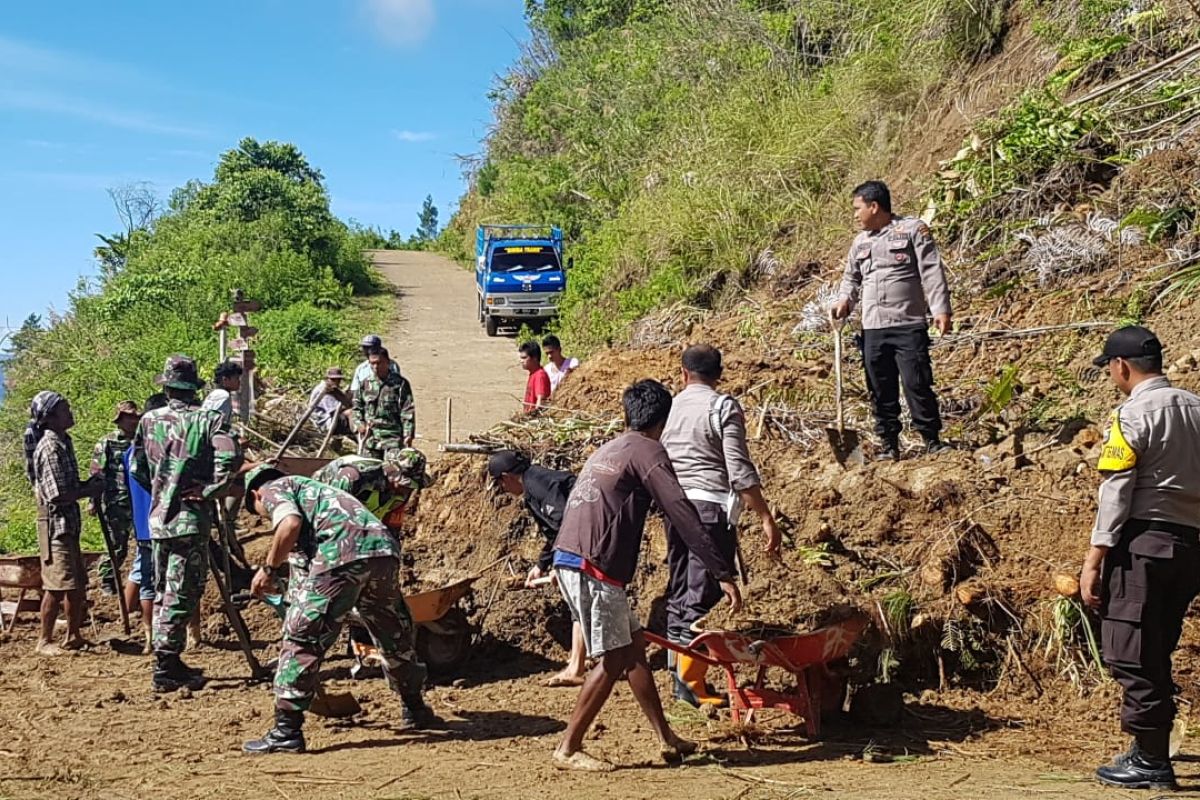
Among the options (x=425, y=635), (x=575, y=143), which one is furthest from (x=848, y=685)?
(x=575, y=143)

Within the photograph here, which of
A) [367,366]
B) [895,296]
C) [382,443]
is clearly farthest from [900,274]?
[367,366]

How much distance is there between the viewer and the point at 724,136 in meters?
19.9

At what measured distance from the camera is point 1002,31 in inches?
615

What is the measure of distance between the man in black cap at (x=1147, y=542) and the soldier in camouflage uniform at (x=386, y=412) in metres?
6.18

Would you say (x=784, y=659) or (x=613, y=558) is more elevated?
(x=613, y=558)

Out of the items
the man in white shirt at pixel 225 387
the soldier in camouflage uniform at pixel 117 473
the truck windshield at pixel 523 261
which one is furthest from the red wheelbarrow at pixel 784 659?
the truck windshield at pixel 523 261

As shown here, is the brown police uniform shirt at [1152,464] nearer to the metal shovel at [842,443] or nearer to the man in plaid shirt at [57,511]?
the metal shovel at [842,443]

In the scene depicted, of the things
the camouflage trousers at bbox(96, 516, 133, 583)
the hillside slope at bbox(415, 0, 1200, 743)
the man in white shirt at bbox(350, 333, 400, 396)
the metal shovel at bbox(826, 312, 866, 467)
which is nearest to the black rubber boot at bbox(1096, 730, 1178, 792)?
the hillside slope at bbox(415, 0, 1200, 743)

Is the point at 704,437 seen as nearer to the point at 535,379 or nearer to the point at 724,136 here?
the point at 535,379

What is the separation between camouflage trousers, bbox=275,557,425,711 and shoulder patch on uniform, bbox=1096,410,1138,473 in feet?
11.6

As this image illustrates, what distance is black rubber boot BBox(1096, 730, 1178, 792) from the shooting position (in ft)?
16.5

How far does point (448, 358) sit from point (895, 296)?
52.5ft

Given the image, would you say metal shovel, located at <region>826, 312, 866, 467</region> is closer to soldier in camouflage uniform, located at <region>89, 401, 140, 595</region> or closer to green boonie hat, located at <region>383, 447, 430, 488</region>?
green boonie hat, located at <region>383, 447, 430, 488</region>

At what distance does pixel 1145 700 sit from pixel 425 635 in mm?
4422
